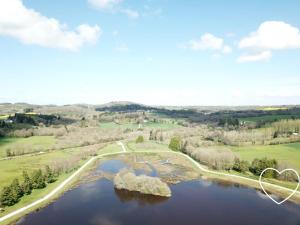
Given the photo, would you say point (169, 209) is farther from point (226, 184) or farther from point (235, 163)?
point (235, 163)

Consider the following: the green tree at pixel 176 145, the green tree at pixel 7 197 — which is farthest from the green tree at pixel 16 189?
the green tree at pixel 176 145

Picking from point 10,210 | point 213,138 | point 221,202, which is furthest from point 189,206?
point 213,138

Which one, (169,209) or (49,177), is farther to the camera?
(49,177)

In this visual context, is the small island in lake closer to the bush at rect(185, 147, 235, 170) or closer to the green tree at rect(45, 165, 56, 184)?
the green tree at rect(45, 165, 56, 184)

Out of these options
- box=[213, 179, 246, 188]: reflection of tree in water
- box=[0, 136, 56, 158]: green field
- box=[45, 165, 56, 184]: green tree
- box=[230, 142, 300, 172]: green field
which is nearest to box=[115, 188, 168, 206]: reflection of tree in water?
box=[45, 165, 56, 184]: green tree

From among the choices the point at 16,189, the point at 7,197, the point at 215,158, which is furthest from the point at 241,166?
the point at 7,197

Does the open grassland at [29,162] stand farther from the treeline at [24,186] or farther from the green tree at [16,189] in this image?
the green tree at [16,189]

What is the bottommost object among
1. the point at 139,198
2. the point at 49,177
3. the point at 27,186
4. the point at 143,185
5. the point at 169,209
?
the point at 139,198
